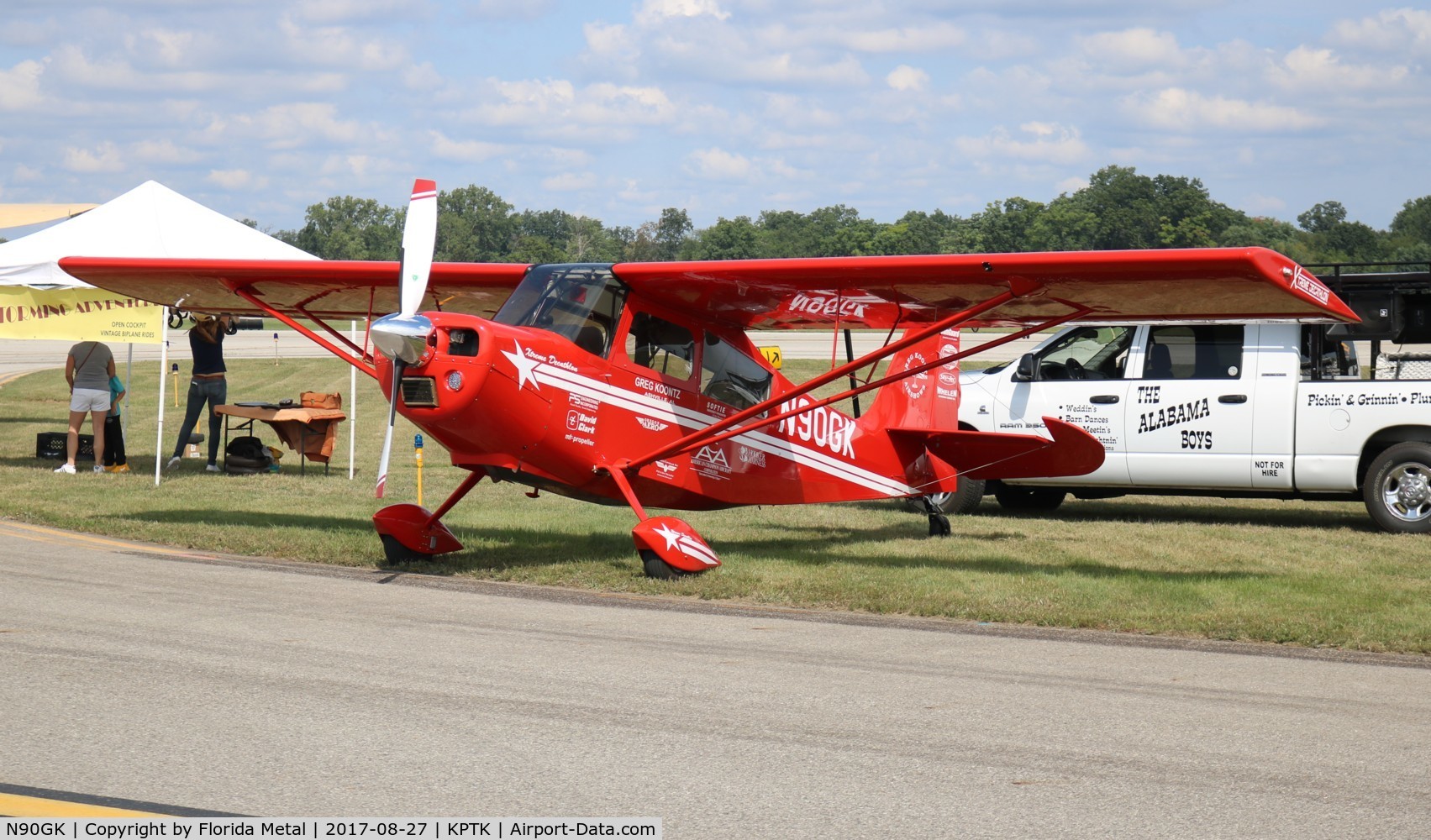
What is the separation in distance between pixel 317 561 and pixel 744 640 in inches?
171

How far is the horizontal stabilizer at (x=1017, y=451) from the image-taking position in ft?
37.0

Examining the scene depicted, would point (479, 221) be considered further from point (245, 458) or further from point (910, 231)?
point (245, 458)

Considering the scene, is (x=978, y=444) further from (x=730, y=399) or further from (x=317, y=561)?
(x=317, y=561)

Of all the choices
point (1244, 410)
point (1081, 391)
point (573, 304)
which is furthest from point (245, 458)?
point (1244, 410)

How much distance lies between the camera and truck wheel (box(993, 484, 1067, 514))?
1518 centimetres

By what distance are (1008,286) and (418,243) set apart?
13.6ft

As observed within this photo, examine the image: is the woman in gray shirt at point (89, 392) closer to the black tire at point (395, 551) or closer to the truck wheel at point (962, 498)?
the black tire at point (395, 551)

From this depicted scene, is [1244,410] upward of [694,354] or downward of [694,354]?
downward

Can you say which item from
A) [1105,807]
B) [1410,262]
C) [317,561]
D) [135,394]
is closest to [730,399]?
[317,561]

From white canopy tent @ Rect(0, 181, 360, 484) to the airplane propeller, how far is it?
774 centimetres

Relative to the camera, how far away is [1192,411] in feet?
42.7

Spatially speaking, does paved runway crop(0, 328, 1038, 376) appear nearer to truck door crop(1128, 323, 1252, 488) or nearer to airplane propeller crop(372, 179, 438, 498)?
truck door crop(1128, 323, 1252, 488)

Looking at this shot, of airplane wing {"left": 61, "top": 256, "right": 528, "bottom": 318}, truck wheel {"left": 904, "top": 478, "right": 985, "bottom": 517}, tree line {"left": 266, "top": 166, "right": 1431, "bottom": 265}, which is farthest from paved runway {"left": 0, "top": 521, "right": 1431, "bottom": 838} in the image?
tree line {"left": 266, "top": 166, "right": 1431, "bottom": 265}

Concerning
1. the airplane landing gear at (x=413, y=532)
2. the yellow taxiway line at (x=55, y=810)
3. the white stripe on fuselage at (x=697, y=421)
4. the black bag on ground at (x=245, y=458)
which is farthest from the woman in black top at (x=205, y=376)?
the yellow taxiway line at (x=55, y=810)
